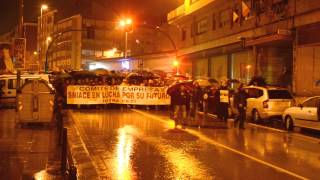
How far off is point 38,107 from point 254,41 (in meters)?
17.6

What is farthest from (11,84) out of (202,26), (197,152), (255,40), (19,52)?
(202,26)

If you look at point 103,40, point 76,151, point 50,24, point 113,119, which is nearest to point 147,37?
point 103,40

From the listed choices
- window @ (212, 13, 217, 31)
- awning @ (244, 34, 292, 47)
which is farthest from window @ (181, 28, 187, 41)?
awning @ (244, 34, 292, 47)

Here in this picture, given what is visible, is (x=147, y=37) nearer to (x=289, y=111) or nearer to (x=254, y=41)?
(x=254, y=41)

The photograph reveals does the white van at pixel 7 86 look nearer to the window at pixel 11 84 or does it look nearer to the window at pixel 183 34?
the window at pixel 11 84

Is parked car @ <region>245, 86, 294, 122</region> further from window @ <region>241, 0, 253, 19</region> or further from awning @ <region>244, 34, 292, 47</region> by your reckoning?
window @ <region>241, 0, 253, 19</region>

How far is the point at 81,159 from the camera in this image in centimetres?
1195

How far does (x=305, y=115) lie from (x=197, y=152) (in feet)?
23.0

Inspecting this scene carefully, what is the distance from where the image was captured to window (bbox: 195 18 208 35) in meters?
44.6

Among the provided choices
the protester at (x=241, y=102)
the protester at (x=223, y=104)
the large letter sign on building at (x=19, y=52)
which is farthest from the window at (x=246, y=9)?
the large letter sign on building at (x=19, y=52)

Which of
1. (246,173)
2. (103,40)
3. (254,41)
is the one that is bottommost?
(246,173)

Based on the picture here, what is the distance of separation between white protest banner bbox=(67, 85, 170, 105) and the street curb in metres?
12.3

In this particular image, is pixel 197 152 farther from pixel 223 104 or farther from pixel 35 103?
pixel 223 104

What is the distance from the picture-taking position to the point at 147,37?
110750mm
